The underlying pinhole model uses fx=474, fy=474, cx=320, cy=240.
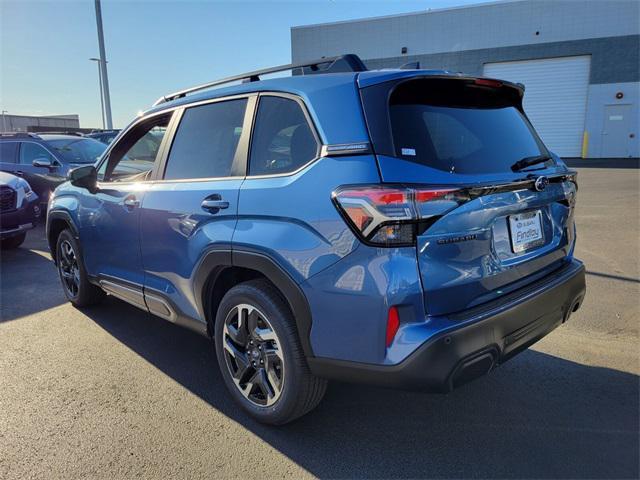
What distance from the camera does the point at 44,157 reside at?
390 inches

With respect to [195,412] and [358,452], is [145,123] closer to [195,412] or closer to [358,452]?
[195,412]

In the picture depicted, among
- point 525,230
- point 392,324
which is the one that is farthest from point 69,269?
point 525,230

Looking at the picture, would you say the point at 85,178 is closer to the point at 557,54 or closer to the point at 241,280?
the point at 241,280

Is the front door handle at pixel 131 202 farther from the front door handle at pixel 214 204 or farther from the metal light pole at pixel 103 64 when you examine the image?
the metal light pole at pixel 103 64

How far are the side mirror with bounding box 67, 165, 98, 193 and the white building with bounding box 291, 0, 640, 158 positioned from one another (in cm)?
2605

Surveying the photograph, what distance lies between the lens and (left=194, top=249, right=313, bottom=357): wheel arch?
239 centimetres

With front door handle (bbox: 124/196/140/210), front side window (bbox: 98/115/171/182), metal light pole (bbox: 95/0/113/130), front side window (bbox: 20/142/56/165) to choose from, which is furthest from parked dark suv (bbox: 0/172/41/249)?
metal light pole (bbox: 95/0/113/130)

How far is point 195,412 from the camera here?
2.99 meters

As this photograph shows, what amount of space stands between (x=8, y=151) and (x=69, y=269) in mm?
7332

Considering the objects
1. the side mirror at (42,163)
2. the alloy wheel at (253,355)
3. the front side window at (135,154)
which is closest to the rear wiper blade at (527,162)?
the alloy wheel at (253,355)

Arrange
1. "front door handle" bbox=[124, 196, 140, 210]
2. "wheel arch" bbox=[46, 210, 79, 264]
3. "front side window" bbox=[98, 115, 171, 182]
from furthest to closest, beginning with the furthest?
1. "wheel arch" bbox=[46, 210, 79, 264]
2. "front side window" bbox=[98, 115, 171, 182]
3. "front door handle" bbox=[124, 196, 140, 210]

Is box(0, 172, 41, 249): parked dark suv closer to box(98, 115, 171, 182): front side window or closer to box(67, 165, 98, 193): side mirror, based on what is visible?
box(67, 165, 98, 193): side mirror

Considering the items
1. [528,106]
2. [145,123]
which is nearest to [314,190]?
[145,123]

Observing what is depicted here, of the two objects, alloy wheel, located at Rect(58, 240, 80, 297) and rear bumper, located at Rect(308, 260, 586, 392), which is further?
alloy wheel, located at Rect(58, 240, 80, 297)
